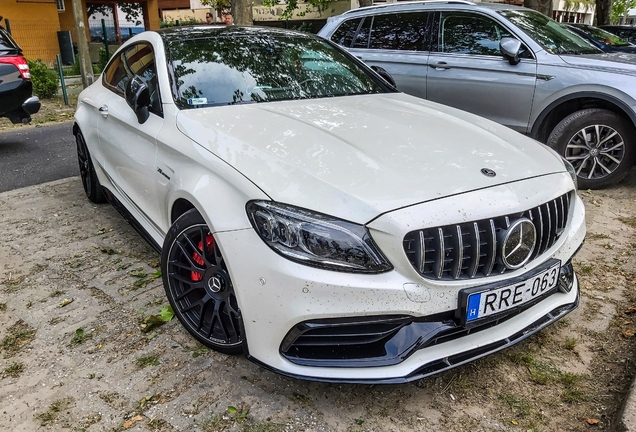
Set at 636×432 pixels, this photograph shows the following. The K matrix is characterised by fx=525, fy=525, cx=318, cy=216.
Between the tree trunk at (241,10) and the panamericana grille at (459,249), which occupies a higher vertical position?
the tree trunk at (241,10)

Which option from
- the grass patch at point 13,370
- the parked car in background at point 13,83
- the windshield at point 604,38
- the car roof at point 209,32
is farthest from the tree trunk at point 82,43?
the grass patch at point 13,370

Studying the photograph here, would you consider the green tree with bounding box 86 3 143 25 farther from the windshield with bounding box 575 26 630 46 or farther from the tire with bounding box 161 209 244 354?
the tire with bounding box 161 209 244 354

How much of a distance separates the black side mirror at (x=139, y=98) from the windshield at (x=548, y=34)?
4.20m

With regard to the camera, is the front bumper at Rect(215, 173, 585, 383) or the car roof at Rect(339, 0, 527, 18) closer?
the front bumper at Rect(215, 173, 585, 383)

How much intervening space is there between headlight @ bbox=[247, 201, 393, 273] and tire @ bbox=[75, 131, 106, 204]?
312 cm

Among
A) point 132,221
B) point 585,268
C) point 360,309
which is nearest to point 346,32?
point 132,221

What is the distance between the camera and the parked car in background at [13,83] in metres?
6.88

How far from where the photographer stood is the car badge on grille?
2.19 m

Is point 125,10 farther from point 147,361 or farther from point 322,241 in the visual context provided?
point 322,241

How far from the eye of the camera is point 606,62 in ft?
16.9

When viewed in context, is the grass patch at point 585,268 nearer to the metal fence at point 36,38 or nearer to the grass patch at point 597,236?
the grass patch at point 597,236

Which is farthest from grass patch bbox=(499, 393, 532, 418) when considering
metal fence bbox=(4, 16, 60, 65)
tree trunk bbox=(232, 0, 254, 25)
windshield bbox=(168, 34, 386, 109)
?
metal fence bbox=(4, 16, 60, 65)

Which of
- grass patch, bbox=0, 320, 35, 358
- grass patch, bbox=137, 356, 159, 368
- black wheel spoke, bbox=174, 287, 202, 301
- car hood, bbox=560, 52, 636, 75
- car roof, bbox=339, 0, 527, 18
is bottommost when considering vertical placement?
grass patch, bbox=0, 320, 35, 358

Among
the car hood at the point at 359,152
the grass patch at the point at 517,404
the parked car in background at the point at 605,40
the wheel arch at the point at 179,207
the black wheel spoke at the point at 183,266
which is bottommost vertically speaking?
the grass patch at the point at 517,404
